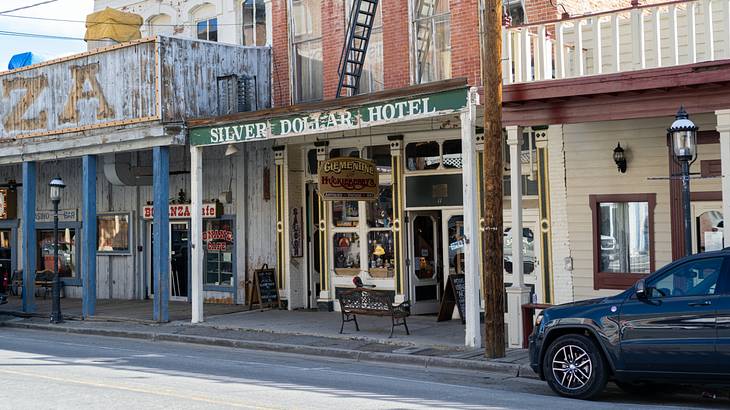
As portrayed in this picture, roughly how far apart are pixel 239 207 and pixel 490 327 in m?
10.7

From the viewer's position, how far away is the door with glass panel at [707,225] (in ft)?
49.1

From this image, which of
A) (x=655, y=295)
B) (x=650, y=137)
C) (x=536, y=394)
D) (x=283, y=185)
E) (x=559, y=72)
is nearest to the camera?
(x=655, y=295)

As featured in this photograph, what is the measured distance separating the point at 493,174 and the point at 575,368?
3.68 metres

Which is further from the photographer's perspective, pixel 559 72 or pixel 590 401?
pixel 559 72

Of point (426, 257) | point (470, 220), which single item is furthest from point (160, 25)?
point (470, 220)

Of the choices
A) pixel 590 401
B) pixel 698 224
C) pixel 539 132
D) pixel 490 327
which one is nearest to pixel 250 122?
pixel 539 132

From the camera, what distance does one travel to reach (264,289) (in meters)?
21.5

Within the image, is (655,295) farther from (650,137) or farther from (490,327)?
(650,137)

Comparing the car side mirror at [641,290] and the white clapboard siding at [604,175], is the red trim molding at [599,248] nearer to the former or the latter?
the white clapboard siding at [604,175]

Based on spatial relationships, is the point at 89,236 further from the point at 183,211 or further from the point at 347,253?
the point at 347,253

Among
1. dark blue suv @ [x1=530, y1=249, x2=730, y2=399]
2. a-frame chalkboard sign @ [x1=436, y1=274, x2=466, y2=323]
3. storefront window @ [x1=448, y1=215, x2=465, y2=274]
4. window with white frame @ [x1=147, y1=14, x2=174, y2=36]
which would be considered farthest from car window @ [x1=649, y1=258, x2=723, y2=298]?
window with white frame @ [x1=147, y1=14, x2=174, y2=36]

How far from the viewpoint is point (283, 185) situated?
21.6 meters

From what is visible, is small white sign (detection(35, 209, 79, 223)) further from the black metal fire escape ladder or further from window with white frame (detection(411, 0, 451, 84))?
window with white frame (detection(411, 0, 451, 84))

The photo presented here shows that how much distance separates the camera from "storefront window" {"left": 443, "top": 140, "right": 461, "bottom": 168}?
1878 centimetres
